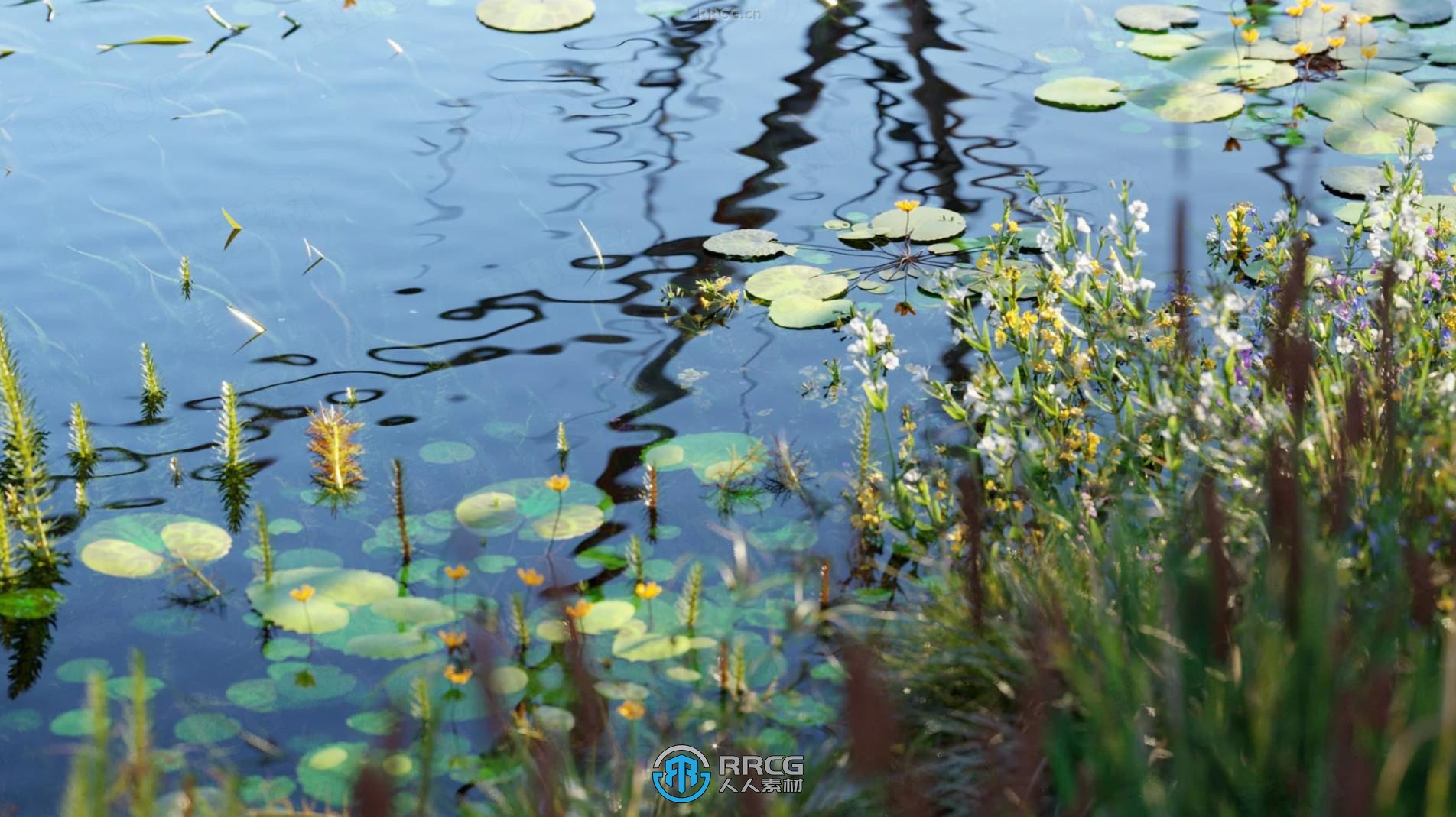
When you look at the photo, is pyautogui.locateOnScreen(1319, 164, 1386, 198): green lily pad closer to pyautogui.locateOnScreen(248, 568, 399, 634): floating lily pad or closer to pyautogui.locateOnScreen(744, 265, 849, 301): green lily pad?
pyautogui.locateOnScreen(744, 265, 849, 301): green lily pad

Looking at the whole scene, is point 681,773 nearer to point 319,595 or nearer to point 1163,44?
point 319,595

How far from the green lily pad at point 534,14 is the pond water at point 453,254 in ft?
0.15

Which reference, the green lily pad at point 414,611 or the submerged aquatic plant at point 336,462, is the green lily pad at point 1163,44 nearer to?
the submerged aquatic plant at point 336,462

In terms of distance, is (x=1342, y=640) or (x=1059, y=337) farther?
(x=1059, y=337)

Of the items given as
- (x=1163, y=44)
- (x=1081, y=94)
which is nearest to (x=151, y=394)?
(x=1081, y=94)

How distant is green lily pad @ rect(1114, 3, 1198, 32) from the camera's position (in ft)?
15.8

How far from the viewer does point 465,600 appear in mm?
2227

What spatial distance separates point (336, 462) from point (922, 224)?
1648 millimetres

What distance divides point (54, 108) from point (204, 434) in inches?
80.7

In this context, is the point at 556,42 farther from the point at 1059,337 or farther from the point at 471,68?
the point at 1059,337

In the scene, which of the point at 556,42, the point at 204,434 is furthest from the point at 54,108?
the point at 204,434

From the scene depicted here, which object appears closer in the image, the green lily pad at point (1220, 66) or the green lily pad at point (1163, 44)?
the green lily pad at point (1220, 66)

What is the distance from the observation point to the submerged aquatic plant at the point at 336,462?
253cm

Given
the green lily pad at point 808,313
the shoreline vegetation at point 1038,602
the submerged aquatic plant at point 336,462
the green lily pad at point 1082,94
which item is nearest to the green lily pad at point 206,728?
the shoreline vegetation at point 1038,602
